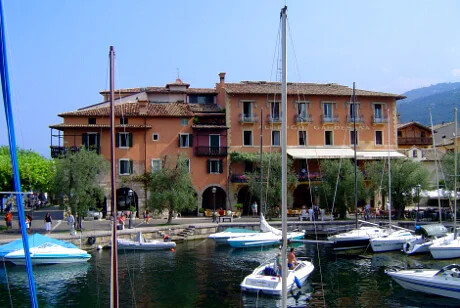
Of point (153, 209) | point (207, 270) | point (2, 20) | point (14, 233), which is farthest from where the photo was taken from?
point (153, 209)

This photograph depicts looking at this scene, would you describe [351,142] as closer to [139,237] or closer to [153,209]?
[153,209]

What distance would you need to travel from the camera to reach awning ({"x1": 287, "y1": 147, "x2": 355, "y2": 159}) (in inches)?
2142

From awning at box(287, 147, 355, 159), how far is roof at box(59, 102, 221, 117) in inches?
373

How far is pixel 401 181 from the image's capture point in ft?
159

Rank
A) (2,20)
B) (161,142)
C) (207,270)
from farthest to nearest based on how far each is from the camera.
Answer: (161,142)
(207,270)
(2,20)

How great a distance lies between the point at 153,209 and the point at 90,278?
18040 millimetres

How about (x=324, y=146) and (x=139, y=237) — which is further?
(x=324, y=146)

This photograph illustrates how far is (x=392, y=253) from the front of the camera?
119 feet

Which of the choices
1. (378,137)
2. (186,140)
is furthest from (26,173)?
(378,137)

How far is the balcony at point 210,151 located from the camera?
177ft

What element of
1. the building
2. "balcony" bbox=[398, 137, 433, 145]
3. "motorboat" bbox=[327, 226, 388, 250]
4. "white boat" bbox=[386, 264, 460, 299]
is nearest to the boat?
"motorboat" bbox=[327, 226, 388, 250]

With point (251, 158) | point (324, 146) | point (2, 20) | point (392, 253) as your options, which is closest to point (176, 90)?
point (251, 158)

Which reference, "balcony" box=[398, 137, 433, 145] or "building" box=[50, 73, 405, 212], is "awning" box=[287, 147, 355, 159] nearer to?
"building" box=[50, 73, 405, 212]

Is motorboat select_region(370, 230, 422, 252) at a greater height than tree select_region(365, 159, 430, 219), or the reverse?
tree select_region(365, 159, 430, 219)
